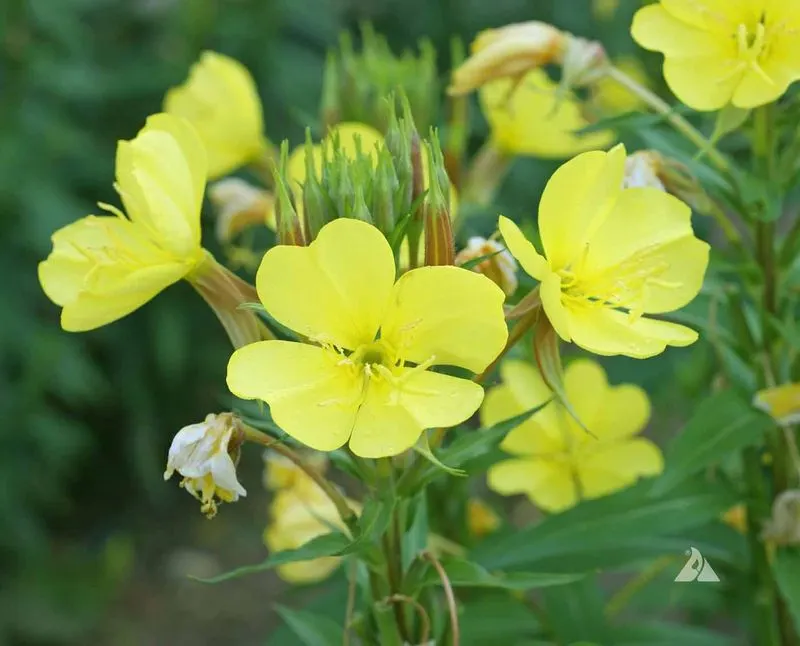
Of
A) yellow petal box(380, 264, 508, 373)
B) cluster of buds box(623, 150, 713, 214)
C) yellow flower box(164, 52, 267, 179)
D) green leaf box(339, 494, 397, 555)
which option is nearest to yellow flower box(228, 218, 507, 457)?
yellow petal box(380, 264, 508, 373)

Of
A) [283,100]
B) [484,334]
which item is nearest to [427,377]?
[484,334]

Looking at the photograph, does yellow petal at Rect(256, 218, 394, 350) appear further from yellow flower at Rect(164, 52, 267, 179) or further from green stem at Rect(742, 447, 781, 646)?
yellow flower at Rect(164, 52, 267, 179)

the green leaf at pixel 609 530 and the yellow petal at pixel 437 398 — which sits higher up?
the yellow petal at pixel 437 398

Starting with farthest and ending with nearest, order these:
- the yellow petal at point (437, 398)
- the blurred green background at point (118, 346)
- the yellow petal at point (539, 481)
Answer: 1. the blurred green background at point (118, 346)
2. the yellow petal at point (539, 481)
3. the yellow petal at point (437, 398)

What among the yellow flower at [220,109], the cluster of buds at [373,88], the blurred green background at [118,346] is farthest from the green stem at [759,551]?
the blurred green background at [118,346]

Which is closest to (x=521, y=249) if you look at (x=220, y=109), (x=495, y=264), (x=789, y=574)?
(x=495, y=264)

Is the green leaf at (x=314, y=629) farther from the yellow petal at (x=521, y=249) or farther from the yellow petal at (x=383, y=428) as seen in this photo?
A: the yellow petal at (x=521, y=249)
